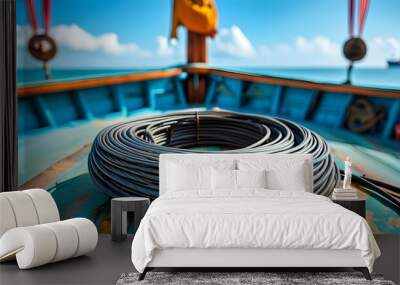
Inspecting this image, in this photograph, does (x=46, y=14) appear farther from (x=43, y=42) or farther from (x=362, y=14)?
(x=362, y=14)

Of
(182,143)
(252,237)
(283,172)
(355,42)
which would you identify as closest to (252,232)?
(252,237)

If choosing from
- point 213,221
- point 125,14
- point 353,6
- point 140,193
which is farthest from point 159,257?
point 353,6

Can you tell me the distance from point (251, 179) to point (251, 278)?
115 cm

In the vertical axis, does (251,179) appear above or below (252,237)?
above

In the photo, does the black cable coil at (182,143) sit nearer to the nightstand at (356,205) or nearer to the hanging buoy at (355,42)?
the nightstand at (356,205)

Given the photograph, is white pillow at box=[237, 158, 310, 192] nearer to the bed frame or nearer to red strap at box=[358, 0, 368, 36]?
the bed frame

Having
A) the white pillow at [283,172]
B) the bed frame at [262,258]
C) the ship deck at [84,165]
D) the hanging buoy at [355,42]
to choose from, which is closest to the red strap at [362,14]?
the hanging buoy at [355,42]

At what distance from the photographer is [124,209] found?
205 inches

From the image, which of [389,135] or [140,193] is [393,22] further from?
[140,193]

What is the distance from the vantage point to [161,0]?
6.03 m

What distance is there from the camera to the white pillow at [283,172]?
200 inches

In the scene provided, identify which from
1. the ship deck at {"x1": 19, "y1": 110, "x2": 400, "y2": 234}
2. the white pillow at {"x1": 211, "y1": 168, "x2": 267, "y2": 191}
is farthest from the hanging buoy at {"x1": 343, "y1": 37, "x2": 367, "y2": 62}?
the white pillow at {"x1": 211, "y1": 168, "x2": 267, "y2": 191}

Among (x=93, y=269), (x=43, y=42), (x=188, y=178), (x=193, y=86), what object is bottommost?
(x=93, y=269)

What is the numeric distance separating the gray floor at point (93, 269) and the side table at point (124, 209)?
230 millimetres
